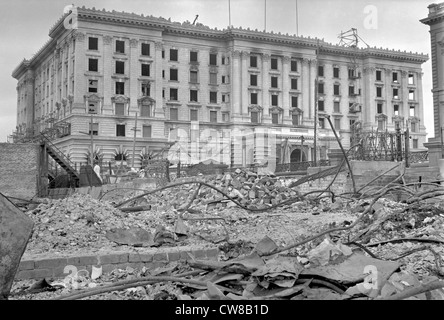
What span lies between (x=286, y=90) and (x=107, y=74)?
21838mm

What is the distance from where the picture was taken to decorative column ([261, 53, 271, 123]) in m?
56.3

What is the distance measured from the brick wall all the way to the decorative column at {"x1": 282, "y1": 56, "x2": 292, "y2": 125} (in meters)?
39.6

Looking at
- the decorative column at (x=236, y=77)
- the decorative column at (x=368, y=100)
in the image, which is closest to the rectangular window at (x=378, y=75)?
the decorative column at (x=368, y=100)

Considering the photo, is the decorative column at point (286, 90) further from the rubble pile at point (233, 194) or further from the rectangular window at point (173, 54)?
the rubble pile at point (233, 194)

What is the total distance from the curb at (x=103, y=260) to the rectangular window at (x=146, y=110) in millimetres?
47839

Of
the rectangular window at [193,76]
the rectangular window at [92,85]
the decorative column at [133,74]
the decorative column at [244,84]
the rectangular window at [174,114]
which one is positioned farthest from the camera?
the rectangular window at [193,76]

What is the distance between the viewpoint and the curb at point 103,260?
21.3 ft

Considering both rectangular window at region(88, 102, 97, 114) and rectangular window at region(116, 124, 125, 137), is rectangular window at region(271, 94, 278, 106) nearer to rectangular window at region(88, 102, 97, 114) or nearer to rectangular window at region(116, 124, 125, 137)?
rectangular window at region(116, 124, 125, 137)

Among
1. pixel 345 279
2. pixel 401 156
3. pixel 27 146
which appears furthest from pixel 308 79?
pixel 345 279

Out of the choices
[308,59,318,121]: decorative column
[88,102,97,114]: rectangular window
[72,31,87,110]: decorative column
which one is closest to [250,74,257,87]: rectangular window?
[308,59,318,121]: decorative column

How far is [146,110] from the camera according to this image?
2142 inches
